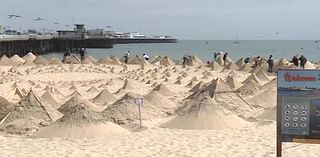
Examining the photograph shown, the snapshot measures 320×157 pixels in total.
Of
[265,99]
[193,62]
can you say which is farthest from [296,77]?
[193,62]

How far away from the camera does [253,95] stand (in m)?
17.1

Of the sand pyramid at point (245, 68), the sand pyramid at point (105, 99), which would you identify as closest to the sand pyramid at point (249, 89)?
the sand pyramid at point (105, 99)

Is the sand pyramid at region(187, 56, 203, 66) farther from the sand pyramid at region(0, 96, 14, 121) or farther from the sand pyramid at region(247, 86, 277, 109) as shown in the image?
the sand pyramid at region(0, 96, 14, 121)

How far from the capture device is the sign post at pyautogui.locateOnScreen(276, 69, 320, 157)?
6.68 meters

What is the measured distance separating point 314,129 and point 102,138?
17.4 ft

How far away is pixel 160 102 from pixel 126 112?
2082 millimetres

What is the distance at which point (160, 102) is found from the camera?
49.7ft

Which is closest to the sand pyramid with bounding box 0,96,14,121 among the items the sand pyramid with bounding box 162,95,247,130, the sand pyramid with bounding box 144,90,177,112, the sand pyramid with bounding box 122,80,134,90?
the sand pyramid with bounding box 144,90,177,112

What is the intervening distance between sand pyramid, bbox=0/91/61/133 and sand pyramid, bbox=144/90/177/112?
2931mm

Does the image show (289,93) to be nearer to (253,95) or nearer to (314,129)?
(314,129)

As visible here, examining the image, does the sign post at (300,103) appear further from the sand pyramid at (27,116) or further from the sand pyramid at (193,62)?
the sand pyramid at (193,62)

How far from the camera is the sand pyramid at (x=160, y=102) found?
14.9 meters

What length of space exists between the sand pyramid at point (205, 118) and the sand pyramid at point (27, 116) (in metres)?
2.75

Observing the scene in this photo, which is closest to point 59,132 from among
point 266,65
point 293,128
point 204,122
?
point 204,122
